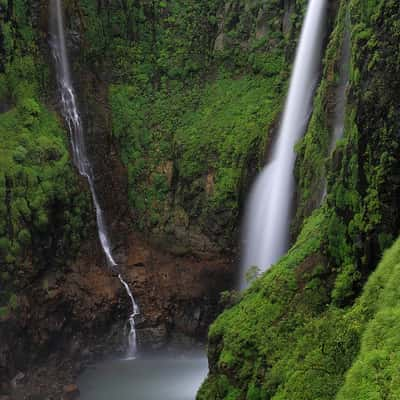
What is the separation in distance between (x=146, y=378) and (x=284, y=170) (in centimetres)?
1004

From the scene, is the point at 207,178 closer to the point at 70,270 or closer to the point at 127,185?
the point at 127,185

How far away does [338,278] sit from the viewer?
522 inches

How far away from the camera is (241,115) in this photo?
27.6 metres

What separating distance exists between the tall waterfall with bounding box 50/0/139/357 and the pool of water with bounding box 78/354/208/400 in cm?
411

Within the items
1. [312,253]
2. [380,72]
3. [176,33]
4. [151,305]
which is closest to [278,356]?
[312,253]

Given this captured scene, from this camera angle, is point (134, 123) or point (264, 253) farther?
point (134, 123)

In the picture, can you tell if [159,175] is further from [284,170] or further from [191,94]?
[284,170]

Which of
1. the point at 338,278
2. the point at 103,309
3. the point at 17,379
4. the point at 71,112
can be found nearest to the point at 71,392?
the point at 17,379

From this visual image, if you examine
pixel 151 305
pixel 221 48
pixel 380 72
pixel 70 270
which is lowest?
pixel 151 305

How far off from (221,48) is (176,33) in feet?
9.97

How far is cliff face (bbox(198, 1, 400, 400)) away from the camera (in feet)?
36.7

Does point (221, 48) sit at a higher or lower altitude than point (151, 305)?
higher

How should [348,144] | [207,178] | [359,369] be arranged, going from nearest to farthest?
[359,369], [348,144], [207,178]

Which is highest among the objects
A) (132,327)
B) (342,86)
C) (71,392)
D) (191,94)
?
(191,94)
